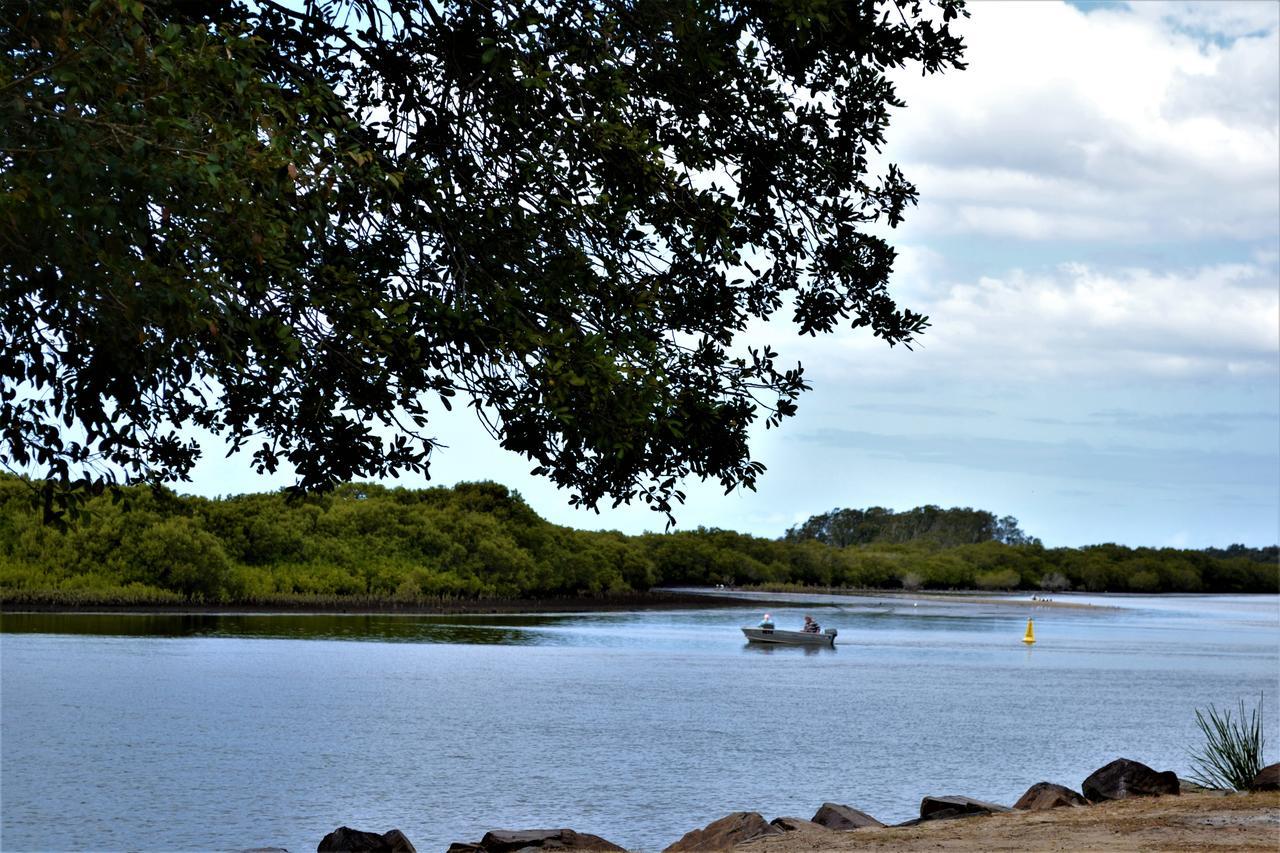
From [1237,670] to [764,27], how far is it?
59.5 m

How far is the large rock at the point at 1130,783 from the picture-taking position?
16.6 meters

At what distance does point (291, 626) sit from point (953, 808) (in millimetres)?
66453

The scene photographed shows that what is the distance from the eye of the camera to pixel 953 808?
54.7 feet

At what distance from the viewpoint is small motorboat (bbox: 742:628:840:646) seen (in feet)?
229

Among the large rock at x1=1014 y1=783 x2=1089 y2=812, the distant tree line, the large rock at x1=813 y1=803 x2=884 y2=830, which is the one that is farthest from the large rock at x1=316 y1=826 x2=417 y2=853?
the distant tree line

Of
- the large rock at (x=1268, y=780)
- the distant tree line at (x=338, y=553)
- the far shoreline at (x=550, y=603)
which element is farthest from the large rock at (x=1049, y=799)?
the far shoreline at (x=550, y=603)

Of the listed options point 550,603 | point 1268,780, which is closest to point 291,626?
point 550,603

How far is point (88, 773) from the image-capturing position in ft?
82.1


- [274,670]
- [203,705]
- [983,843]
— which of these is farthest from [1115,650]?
[983,843]

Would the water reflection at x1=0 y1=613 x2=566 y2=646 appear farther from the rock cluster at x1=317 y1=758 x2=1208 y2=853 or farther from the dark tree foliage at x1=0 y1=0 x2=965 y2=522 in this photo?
the dark tree foliage at x1=0 y1=0 x2=965 y2=522

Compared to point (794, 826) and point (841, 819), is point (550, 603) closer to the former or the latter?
point (841, 819)

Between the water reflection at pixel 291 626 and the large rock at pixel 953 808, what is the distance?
175 feet

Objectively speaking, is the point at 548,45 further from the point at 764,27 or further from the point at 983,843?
the point at 983,843

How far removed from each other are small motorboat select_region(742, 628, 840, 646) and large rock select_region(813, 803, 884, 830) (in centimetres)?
5346
